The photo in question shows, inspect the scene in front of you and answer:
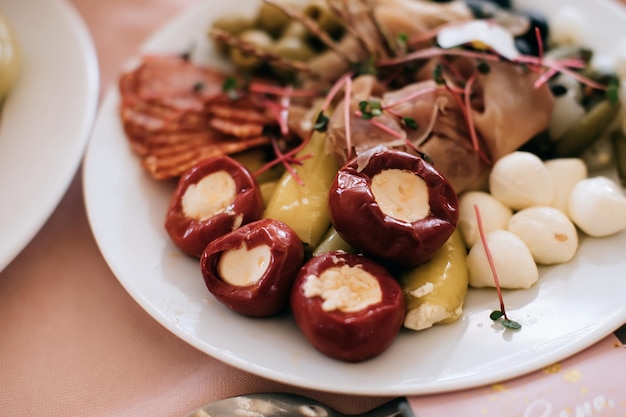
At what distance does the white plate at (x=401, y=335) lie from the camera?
1.05 meters

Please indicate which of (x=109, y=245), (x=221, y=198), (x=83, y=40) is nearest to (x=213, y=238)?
(x=221, y=198)

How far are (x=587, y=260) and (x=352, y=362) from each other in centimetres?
54

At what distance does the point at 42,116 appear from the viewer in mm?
1606

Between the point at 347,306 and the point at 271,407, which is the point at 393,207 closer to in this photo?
the point at 347,306

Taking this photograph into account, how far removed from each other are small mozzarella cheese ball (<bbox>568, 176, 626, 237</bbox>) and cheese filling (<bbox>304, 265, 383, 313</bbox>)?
0.50 metres

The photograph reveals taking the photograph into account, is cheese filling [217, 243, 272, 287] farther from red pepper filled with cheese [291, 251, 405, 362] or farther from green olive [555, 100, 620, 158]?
green olive [555, 100, 620, 158]

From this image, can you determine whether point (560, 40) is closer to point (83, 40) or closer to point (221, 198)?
point (221, 198)

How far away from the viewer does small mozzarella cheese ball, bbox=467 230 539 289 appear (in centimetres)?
119

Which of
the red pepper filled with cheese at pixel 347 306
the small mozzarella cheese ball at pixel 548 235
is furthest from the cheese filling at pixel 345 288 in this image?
the small mozzarella cheese ball at pixel 548 235

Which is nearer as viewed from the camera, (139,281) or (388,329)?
(388,329)

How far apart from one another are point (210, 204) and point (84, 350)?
397 millimetres

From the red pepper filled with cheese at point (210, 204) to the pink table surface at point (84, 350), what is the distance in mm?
208

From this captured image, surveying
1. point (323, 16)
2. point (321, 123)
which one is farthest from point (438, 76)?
point (323, 16)

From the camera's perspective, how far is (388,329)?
104 centimetres
